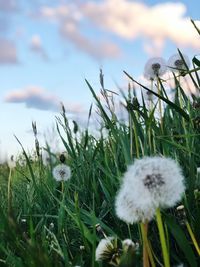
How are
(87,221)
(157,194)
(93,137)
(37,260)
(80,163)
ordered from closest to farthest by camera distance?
(37,260)
(157,194)
(87,221)
(80,163)
(93,137)

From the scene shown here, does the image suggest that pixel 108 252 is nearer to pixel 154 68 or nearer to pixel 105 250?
pixel 105 250

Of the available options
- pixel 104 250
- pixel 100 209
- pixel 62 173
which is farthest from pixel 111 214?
pixel 104 250

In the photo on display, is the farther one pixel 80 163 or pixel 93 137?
pixel 93 137

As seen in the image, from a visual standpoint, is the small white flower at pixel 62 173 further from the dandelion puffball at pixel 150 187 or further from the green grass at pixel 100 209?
the dandelion puffball at pixel 150 187

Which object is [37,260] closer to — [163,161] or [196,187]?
[163,161]

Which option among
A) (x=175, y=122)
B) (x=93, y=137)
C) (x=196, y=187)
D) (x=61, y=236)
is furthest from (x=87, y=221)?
(x=93, y=137)

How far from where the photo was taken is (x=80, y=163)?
11.7 ft

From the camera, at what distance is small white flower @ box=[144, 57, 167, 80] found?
3523 millimetres

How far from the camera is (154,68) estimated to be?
139 inches

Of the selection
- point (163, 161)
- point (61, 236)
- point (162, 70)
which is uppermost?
point (162, 70)

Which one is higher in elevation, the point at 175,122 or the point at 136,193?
the point at 175,122

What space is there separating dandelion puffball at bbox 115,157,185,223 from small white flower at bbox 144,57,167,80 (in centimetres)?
211

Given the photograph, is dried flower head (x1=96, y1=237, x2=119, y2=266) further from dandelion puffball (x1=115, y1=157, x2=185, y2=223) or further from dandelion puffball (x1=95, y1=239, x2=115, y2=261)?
dandelion puffball (x1=115, y1=157, x2=185, y2=223)

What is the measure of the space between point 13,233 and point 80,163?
2224mm
